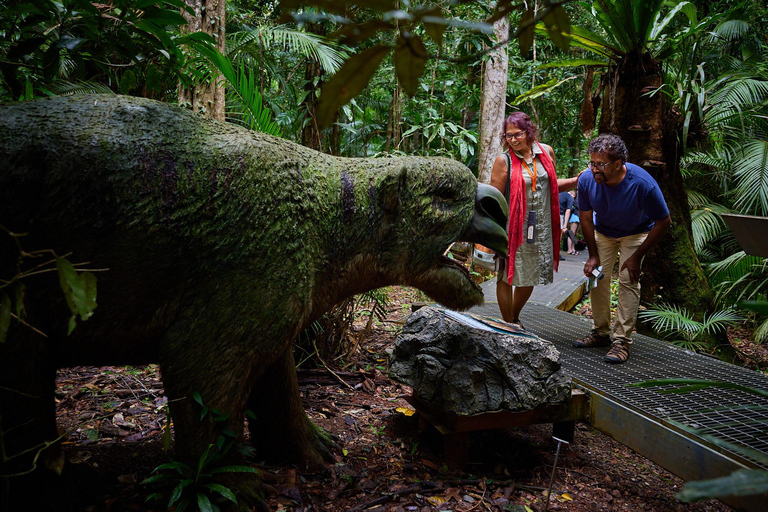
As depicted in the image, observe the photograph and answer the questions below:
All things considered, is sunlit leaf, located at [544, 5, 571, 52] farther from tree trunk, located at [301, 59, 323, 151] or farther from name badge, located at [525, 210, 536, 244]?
tree trunk, located at [301, 59, 323, 151]

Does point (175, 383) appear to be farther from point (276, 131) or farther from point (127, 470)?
point (276, 131)

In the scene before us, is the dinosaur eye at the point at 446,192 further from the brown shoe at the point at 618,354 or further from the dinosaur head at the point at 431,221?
the brown shoe at the point at 618,354

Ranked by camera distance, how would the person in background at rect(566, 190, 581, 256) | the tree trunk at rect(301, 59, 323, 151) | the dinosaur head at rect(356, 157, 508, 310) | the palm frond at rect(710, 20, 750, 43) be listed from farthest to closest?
1. the person in background at rect(566, 190, 581, 256)
2. the palm frond at rect(710, 20, 750, 43)
3. the tree trunk at rect(301, 59, 323, 151)
4. the dinosaur head at rect(356, 157, 508, 310)

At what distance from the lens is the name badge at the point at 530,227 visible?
421cm

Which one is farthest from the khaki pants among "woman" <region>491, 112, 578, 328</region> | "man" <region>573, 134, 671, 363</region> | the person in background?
the person in background

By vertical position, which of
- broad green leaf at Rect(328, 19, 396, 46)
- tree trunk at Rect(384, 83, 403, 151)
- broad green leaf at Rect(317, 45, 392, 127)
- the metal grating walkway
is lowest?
the metal grating walkway

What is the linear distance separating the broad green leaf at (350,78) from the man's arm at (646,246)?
3.83 meters

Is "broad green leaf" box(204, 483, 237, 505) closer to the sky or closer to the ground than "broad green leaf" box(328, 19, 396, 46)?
closer to the ground

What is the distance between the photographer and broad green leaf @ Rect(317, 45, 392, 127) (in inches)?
27.4

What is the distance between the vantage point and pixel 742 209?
24.5 feet

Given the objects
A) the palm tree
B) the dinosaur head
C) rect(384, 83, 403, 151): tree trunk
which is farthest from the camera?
rect(384, 83, 403, 151): tree trunk

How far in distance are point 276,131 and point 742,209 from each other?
22.7 ft

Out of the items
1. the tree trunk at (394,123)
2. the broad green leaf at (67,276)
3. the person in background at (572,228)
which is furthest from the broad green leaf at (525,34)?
the person in background at (572,228)

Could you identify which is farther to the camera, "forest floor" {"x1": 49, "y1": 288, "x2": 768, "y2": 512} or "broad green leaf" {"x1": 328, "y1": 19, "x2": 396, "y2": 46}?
"forest floor" {"x1": 49, "y1": 288, "x2": 768, "y2": 512}
